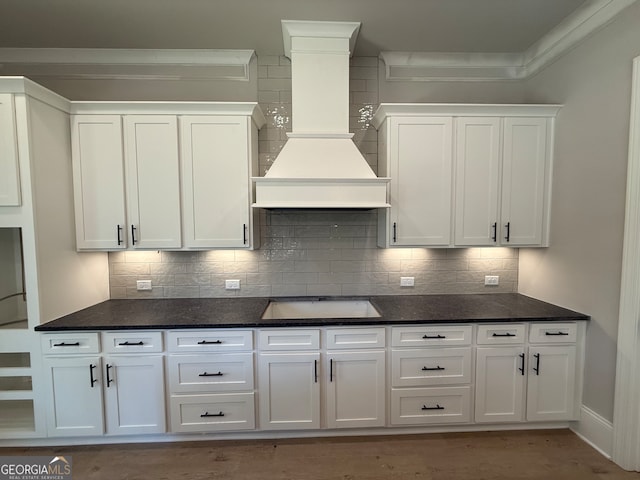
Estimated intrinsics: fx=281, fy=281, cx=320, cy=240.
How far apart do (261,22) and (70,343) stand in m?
2.68

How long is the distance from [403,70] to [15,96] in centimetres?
291

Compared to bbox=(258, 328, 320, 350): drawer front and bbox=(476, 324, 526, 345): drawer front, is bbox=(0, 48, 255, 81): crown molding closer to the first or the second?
bbox=(258, 328, 320, 350): drawer front

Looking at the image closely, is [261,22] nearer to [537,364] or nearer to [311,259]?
[311,259]

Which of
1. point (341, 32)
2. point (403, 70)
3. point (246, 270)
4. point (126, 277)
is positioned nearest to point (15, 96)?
point (126, 277)

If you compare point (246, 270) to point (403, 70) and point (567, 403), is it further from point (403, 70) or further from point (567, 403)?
point (567, 403)

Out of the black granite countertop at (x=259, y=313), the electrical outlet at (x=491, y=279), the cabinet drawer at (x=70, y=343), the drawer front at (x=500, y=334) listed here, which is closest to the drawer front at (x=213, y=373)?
the black granite countertop at (x=259, y=313)

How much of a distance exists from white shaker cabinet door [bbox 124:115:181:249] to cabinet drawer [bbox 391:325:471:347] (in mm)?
1824

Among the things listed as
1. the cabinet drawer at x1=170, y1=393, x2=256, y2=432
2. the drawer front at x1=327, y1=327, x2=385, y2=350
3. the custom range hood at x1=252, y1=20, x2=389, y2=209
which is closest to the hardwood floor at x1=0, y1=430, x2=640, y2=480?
the cabinet drawer at x1=170, y1=393, x2=256, y2=432

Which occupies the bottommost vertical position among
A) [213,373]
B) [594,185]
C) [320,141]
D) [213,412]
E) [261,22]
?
[213,412]

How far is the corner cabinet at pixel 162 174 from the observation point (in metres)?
2.15

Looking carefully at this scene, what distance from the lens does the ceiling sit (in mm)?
1960

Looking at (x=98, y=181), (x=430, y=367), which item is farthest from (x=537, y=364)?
(x=98, y=181)

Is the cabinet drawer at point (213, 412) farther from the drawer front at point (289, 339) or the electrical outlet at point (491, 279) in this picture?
the electrical outlet at point (491, 279)

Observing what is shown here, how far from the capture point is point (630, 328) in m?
1.74
